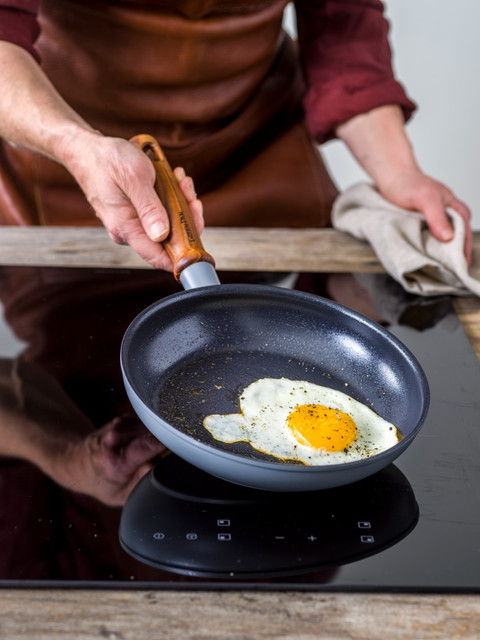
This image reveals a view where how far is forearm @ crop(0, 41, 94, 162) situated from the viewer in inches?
42.8

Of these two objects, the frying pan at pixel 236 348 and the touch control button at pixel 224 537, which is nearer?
the touch control button at pixel 224 537

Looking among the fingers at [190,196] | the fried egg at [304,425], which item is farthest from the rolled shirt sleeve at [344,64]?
the fried egg at [304,425]

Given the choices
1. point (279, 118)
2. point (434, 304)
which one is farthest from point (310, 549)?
point (279, 118)

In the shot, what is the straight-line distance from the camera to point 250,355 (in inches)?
36.7

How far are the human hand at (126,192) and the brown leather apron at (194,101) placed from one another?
36 centimetres

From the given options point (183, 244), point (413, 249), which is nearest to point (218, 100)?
point (413, 249)

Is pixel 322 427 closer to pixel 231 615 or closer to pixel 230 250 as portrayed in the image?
pixel 231 615

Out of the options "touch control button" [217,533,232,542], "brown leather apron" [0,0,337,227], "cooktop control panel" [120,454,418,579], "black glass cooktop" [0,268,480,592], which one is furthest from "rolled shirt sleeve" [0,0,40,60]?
"touch control button" [217,533,232,542]

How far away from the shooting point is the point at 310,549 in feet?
2.14

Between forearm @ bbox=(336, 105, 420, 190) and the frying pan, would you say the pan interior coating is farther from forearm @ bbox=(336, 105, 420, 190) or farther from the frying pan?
forearm @ bbox=(336, 105, 420, 190)

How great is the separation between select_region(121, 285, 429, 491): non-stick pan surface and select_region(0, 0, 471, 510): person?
0.42 ft

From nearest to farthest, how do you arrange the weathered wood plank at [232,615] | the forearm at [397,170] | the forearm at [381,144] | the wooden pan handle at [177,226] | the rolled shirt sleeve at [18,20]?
1. the weathered wood plank at [232,615]
2. the wooden pan handle at [177,226]
3. the rolled shirt sleeve at [18,20]
4. the forearm at [397,170]
5. the forearm at [381,144]

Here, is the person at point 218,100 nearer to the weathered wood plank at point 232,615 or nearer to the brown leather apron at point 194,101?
the brown leather apron at point 194,101

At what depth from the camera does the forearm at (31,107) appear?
1.09 metres
